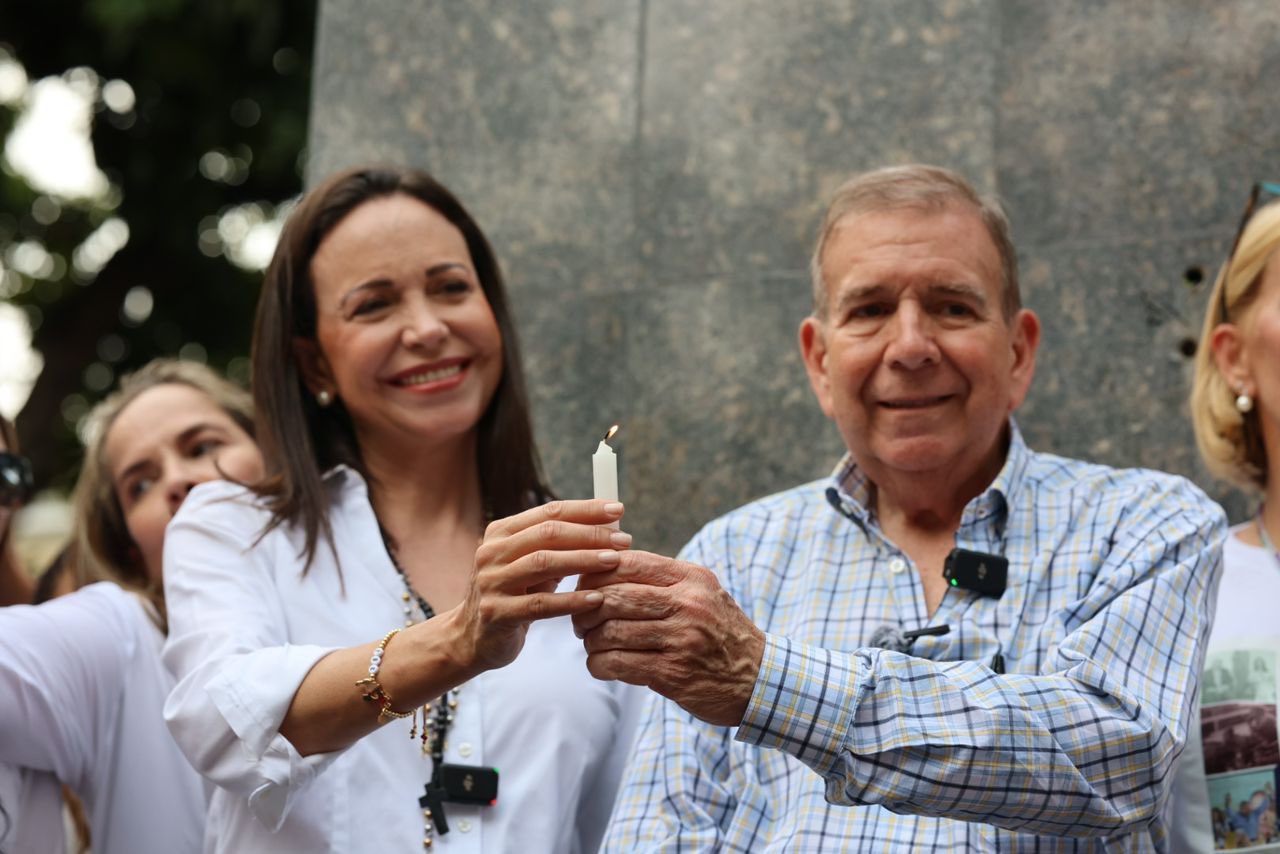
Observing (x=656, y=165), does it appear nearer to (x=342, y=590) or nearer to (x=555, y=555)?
(x=342, y=590)

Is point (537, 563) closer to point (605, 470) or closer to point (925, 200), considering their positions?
point (605, 470)

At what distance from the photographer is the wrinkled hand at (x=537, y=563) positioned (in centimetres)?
283

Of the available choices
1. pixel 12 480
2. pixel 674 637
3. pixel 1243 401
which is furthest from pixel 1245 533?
pixel 12 480

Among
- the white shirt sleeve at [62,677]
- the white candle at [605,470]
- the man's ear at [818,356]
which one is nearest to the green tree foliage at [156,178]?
the white shirt sleeve at [62,677]

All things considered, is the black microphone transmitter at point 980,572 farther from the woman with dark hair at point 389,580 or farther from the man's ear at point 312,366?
the man's ear at point 312,366

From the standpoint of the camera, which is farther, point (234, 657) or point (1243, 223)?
point (1243, 223)

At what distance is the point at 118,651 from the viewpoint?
3.90 metres

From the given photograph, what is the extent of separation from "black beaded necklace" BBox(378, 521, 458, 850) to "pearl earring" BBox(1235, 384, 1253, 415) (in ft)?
6.51

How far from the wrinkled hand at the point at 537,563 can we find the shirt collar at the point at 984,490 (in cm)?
83

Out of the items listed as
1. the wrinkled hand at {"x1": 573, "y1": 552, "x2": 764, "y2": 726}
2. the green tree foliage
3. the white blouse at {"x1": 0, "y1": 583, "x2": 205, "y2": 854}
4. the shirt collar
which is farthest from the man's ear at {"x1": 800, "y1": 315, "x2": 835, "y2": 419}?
the green tree foliage

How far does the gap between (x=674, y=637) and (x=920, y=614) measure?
2.43ft

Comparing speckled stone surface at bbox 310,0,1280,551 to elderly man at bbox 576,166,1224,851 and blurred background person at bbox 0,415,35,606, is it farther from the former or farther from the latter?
blurred background person at bbox 0,415,35,606

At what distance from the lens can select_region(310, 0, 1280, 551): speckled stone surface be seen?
418cm

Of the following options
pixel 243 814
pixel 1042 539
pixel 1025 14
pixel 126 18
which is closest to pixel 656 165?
pixel 1025 14
